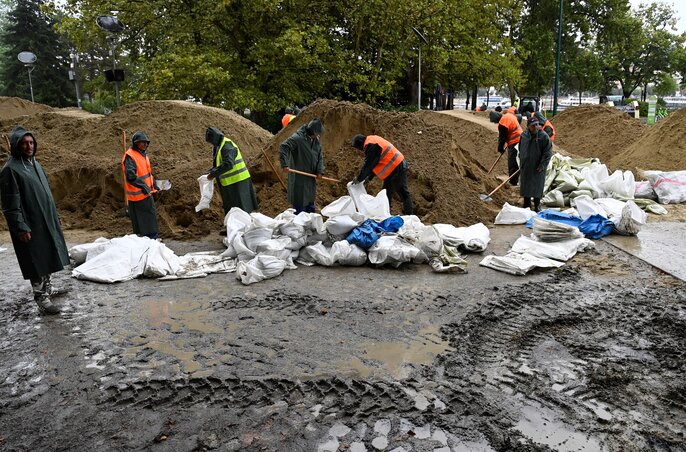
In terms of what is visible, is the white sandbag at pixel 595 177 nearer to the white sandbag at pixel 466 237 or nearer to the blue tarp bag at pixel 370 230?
the white sandbag at pixel 466 237

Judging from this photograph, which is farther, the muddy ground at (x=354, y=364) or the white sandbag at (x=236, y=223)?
the white sandbag at (x=236, y=223)

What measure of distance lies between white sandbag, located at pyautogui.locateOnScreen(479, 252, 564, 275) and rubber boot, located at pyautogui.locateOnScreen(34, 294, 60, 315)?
4396 millimetres

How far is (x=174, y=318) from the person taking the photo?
4.67 metres

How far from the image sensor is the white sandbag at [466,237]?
6500 millimetres

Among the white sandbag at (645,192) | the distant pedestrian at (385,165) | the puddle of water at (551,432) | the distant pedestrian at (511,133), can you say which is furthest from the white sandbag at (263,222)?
the white sandbag at (645,192)

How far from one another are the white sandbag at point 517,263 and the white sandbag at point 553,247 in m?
0.14

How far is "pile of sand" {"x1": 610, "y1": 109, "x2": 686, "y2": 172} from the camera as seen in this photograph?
492 inches

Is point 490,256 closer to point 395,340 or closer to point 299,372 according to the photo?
point 395,340

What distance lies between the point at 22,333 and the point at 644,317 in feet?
17.2

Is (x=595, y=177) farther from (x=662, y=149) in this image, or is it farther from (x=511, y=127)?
(x=662, y=149)

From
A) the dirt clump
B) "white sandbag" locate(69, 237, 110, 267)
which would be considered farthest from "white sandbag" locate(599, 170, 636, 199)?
"white sandbag" locate(69, 237, 110, 267)

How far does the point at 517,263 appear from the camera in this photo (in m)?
5.80

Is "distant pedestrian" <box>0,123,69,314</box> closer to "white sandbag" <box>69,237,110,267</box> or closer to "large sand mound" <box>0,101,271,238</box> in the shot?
"white sandbag" <box>69,237,110,267</box>

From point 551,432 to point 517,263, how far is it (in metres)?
3.08
